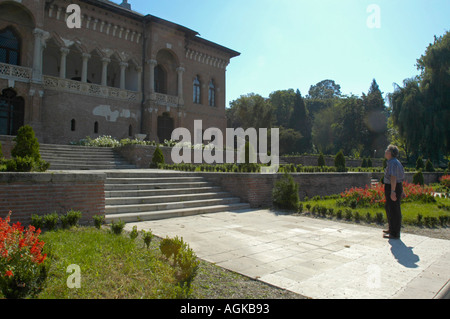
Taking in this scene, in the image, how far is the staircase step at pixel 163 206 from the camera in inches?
298

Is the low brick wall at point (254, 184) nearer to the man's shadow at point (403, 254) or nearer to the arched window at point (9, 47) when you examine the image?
the man's shadow at point (403, 254)

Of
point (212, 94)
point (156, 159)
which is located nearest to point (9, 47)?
point (156, 159)

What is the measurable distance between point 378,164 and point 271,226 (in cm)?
2800

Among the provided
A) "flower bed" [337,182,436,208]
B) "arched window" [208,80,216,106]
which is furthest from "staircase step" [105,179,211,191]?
"arched window" [208,80,216,106]

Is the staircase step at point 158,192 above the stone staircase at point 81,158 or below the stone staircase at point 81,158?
below

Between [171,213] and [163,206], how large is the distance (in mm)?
400

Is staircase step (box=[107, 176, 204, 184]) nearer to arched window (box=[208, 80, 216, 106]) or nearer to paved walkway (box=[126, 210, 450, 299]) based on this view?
paved walkway (box=[126, 210, 450, 299])

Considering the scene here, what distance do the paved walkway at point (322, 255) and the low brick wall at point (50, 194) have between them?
1012mm

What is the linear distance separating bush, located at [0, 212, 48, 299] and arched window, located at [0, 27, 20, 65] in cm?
2180

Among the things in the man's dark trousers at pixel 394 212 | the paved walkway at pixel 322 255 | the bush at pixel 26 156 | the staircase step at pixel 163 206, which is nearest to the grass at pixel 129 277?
the paved walkway at pixel 322 255

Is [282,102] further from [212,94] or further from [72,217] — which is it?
[72,217]

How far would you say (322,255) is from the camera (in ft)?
16.4

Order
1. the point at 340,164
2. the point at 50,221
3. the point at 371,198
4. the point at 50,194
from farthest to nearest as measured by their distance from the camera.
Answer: the point at 340,164
the point at 371,198
the point at 50,194
the point at 50,221
